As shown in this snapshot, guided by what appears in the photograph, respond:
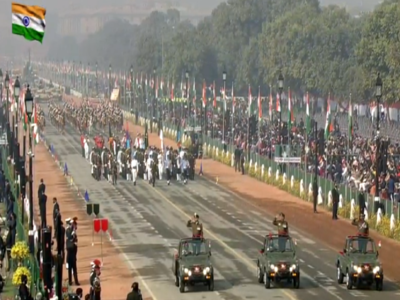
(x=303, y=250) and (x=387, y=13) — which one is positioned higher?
(x=387, y=13)

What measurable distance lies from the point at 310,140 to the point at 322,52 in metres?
61.8

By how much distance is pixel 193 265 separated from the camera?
124ft

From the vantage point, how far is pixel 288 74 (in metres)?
140

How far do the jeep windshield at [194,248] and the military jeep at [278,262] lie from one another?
1.63 m

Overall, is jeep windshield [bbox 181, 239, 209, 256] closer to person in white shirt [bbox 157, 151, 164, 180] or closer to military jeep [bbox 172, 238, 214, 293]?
military jeep [bbox 172, 238, 214, 293]

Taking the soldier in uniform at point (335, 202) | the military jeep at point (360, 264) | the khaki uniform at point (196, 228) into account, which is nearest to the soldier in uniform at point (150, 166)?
the soldier in uniform at point (335, 202)

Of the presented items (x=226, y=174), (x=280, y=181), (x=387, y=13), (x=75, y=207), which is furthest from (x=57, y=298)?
(x=387, y=13)

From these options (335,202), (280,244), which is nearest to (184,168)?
Answer: (335,202)

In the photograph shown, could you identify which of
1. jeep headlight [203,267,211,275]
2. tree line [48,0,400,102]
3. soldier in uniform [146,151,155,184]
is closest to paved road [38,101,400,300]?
soldier in uniform [146,151,155,184]

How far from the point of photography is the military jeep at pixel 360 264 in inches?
1480

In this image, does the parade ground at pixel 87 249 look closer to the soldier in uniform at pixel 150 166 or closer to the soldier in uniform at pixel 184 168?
the soldier in uniform at pixel 150 166

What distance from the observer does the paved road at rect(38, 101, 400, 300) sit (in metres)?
38.3

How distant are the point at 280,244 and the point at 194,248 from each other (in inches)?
97.1

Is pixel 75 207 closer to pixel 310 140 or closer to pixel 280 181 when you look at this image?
pixel 280 181
